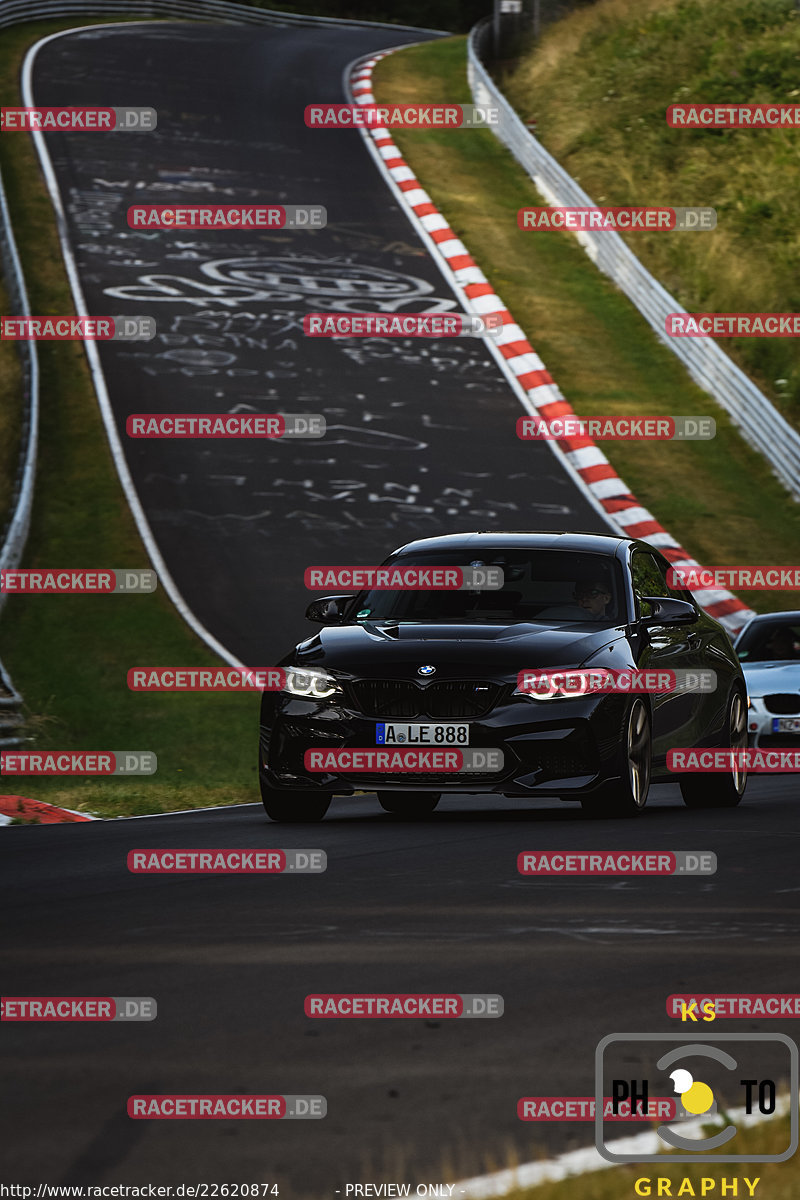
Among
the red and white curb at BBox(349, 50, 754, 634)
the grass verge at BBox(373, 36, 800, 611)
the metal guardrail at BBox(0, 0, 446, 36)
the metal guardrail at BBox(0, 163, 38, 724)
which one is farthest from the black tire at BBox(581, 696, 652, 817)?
the metal guardrail at BBox(0, 0, 446, 36)

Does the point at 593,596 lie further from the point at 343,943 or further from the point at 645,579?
the point at 343,943

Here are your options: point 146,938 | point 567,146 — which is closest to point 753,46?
point 567,146

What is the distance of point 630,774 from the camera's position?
1066cm

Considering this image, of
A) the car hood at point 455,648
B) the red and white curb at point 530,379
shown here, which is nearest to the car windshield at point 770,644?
the red and white curb at point 530,379

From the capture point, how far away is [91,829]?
11.1 m

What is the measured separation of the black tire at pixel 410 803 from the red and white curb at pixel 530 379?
25.1 feet

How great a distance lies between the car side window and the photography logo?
6.14 m

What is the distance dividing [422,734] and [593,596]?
1663 mm

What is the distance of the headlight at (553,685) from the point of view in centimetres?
1028

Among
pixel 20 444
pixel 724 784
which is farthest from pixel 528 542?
pixel 20 444

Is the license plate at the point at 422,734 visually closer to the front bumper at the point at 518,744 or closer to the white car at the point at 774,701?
the front bumper at the point at 518,744

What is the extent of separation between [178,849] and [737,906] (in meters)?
2.99

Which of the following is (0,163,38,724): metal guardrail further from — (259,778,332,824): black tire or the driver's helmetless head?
the driver's helmetless head

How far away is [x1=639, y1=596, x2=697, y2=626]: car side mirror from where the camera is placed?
36.8 feet
